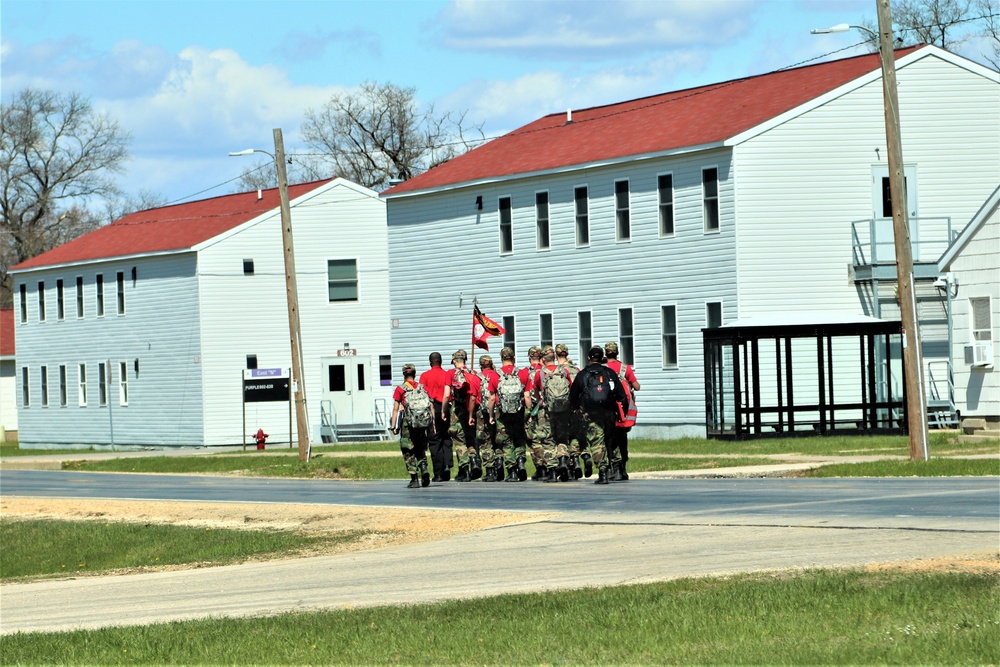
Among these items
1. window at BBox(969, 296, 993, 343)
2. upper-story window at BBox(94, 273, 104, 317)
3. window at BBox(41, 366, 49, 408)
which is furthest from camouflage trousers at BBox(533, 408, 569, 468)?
window at BBox(41, 366, 49, 408)

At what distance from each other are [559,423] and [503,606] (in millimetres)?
12237

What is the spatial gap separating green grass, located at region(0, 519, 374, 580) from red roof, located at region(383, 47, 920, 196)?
801 inches

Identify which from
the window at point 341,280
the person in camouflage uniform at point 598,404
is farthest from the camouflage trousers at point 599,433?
the window at point 341,280

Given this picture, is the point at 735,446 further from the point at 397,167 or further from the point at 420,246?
the point at 397,167

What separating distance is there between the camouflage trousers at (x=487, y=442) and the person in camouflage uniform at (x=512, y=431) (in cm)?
11

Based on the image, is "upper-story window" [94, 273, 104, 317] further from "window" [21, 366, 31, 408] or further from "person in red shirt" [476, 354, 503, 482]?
"person in red shirt" [476, 354, 503, 482]

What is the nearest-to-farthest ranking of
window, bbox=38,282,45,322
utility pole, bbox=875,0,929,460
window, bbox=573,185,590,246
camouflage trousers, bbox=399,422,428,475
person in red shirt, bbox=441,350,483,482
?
1. camouflage trousers, bbox=399,422,428,475
2. person in red shirt, bbox=441,350,483,482
3. utility pole, bbox=875,0,929,460
4. window, bbox=573,185,590,246
5. window, bbox=38,282,45,322

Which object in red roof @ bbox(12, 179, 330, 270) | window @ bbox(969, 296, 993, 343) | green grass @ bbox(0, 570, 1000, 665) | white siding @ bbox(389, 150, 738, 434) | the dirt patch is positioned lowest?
green grass @ bbox(0, 570, 1000, 665)

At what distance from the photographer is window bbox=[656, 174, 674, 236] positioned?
39531 millimetres

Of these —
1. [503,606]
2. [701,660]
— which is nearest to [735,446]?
[503,606]

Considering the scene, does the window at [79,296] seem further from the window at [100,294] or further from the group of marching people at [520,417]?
the group of marching people at [520,417]

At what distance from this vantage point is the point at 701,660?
30.2ft

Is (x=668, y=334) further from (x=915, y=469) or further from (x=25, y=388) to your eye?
(x=25, y=388)

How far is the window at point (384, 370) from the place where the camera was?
52.3m
